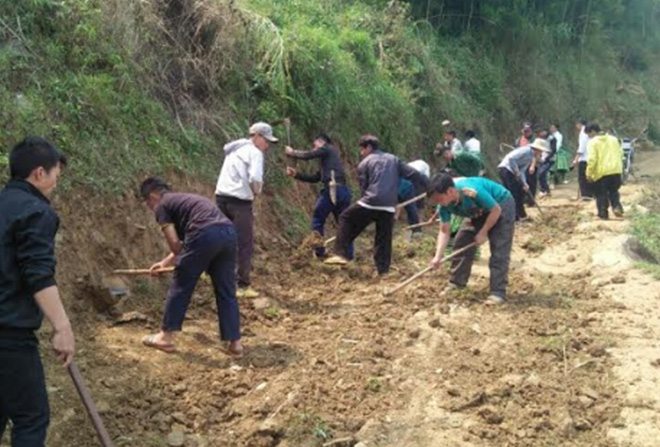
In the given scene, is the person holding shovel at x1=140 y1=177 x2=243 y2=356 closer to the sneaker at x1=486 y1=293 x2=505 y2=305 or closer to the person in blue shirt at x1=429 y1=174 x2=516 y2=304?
the person in blue shirt at x1=429 y1=174 x2=516 y2=304

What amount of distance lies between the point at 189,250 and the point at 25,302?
215 cm

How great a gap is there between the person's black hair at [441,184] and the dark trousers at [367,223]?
1.44 m

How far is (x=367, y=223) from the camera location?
7.95m

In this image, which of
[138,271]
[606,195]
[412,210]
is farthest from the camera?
[606,195]

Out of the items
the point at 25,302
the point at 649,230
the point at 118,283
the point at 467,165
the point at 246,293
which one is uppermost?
the point at 25,302

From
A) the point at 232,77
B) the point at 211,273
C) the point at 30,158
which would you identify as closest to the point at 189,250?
the point at 211,273

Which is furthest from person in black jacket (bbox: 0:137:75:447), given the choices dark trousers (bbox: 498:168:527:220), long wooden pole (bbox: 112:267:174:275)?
dark trousers (bbox: 498:168:527:220)

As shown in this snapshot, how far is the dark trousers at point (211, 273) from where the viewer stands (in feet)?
16.8

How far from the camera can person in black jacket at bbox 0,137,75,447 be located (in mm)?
2920

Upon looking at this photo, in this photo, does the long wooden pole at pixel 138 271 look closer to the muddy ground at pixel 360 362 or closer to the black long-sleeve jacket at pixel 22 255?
the muddy ground at pixel 360 362

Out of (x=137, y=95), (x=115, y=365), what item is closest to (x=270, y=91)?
(x=137, y=95)

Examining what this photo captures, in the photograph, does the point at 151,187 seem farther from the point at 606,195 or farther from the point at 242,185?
the point at 606,195

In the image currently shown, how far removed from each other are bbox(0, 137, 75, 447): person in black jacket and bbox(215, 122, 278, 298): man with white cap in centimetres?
356

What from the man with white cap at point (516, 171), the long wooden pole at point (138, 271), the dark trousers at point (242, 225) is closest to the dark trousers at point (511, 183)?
the man with white cap at point (516, 171)
